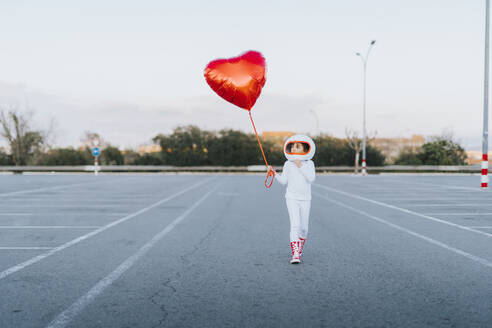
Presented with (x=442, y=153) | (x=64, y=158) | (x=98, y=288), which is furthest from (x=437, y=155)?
(x=98, y=288)

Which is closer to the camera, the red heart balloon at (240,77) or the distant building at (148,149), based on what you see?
the red heart balloon at (240,77)

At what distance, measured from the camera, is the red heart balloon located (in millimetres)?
6137

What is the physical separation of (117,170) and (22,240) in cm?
3890

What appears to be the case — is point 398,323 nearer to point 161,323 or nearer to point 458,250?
point 161,323

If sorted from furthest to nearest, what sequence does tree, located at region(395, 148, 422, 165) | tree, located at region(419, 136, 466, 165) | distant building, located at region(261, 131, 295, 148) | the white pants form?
distant building, located at region(261, 131, 295, 148) < tree, located at region(395, 148, 422, 165) < tree, located at region(419, 136, 466, 165) < the white pants

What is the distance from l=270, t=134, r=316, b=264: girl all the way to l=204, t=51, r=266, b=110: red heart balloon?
0.93 metres

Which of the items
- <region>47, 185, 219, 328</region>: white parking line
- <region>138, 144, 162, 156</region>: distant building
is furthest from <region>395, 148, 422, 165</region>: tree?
<region>47, 185, 219, 328</region>: white parking line

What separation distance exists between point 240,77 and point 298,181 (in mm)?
1627

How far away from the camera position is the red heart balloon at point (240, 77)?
614 cm

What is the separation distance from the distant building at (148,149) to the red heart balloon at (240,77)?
142 feet

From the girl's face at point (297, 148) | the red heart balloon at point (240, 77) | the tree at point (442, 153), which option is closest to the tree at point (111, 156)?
the tree at point (442, 153)

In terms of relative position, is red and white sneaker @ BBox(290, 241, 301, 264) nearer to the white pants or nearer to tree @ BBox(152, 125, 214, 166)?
the white pants

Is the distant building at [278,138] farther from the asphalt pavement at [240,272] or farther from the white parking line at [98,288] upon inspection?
the white parking line at [98,288]

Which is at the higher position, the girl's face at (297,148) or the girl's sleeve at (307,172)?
the girl's face at (297,148)
